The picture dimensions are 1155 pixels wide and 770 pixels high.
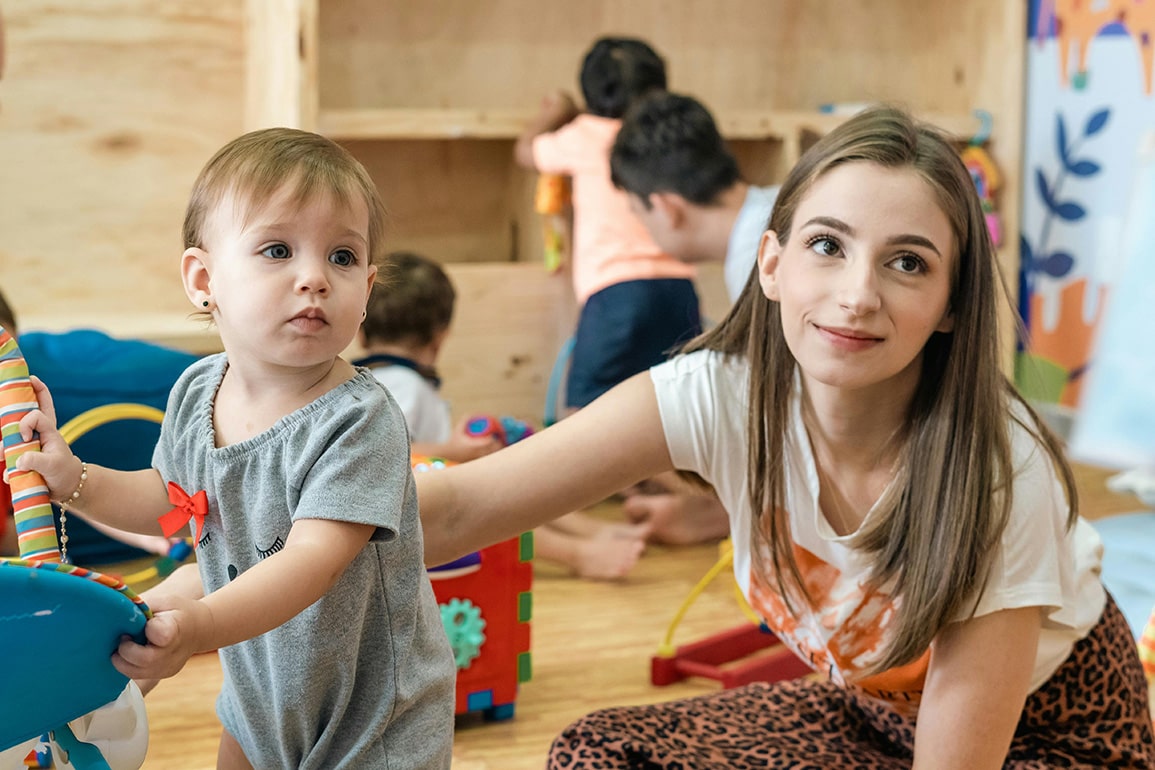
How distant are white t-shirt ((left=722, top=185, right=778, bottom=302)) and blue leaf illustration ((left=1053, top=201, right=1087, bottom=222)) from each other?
109 centimetres

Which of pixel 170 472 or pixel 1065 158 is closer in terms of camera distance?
pixel 170 472

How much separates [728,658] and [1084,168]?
5.51 ft

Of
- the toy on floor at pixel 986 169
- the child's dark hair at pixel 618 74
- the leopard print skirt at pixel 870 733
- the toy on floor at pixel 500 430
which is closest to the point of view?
the leopard print skirt at pixel 870 733

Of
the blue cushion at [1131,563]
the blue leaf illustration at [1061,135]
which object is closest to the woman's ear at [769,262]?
the blue cushion at [1131,563]

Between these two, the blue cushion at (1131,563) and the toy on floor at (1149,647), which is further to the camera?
the blue cushion at (1131,563)

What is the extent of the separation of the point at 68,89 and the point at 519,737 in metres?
1.65

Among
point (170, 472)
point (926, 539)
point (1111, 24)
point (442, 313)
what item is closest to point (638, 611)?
point (442, 313)

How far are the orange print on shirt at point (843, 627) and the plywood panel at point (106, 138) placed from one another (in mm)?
1833

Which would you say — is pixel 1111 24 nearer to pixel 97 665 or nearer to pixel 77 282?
pixel 77 282

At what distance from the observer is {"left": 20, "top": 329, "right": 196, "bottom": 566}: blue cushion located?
2.15 m

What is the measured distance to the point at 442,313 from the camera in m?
2.30

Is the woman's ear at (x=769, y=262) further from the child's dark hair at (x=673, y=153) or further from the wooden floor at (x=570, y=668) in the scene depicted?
the child's dark hair at (x=673, y=153)

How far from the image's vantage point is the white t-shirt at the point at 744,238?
224 centimetres

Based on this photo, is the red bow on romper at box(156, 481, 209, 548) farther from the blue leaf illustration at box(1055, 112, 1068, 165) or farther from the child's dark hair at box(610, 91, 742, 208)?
the blue leaf illustration at box(1055, 112, 1068, 165)
